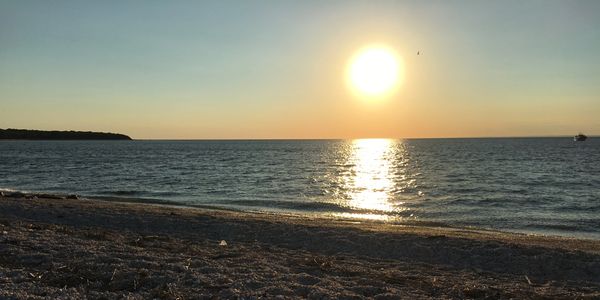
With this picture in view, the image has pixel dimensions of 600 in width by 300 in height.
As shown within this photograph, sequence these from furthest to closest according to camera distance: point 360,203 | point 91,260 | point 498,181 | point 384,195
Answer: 1. point 498,181
2. point 384,195
3. point 360,203
4. point 91,260

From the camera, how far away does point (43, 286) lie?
762 centimetres

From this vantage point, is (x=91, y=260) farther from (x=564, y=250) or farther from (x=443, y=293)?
(x=564, y=250)

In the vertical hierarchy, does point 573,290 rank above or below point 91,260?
below

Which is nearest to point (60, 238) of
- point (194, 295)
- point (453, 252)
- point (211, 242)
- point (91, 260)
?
point (91, 260)

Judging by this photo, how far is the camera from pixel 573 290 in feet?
32.7

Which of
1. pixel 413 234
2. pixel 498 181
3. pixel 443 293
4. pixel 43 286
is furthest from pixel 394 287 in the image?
pixel 498 181

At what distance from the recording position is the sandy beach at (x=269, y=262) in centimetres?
814

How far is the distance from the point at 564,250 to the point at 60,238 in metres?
13.9

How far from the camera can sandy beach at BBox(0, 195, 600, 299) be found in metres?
8.14

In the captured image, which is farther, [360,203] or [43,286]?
[360,203]

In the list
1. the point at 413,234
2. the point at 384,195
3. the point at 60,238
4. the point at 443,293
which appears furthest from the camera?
the point at 384,195

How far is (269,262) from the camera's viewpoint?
36.2 feet

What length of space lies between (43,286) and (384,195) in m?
28.5

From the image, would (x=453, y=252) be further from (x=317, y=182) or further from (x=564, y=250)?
Answer: (x=317, y=182)
